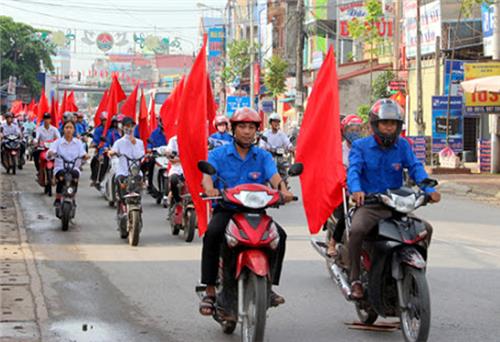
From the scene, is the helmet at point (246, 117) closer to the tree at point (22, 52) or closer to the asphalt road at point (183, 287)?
the asphalt road at point (183, 287)

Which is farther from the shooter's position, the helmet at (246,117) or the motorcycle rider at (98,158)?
the motorcycle rider at (98,158)

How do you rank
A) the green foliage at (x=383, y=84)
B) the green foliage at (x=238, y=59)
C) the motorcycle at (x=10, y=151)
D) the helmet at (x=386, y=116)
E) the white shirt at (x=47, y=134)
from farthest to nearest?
the green foliage at (x=238, y=59), the green foliage at (x=383, y=84), the motorcycle at (x=10, y=151), the white shirt at (x=47, y=134), the helmet at (x=386, y=116)

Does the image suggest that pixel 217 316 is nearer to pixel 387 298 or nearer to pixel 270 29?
pixel 387 298

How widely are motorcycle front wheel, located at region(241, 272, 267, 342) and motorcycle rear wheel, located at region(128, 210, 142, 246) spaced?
21.8 ft

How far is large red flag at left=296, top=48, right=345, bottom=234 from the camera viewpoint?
9.69 m

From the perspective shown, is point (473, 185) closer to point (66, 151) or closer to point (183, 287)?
point (66, 151)

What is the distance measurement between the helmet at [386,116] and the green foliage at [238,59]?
234 feet

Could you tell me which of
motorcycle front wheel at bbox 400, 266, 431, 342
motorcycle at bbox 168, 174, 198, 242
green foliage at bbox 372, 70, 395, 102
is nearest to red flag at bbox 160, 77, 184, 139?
motorcycle at bbox 168, 174, 198, 242

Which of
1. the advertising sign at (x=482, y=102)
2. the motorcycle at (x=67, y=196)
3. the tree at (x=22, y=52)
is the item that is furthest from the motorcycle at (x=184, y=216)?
the tree at (x=22, y=52)

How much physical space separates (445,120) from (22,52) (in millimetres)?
69807

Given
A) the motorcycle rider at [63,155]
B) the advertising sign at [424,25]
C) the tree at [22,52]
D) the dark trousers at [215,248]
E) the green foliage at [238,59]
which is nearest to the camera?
the dark trousers at [215,248]

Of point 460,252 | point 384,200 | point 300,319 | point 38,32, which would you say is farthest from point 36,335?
point 38,32

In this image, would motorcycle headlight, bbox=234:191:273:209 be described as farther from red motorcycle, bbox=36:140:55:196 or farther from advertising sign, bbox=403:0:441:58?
Result: advertising sign, bbox=403:0:441:58

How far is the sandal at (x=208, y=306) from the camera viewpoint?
300 inches
